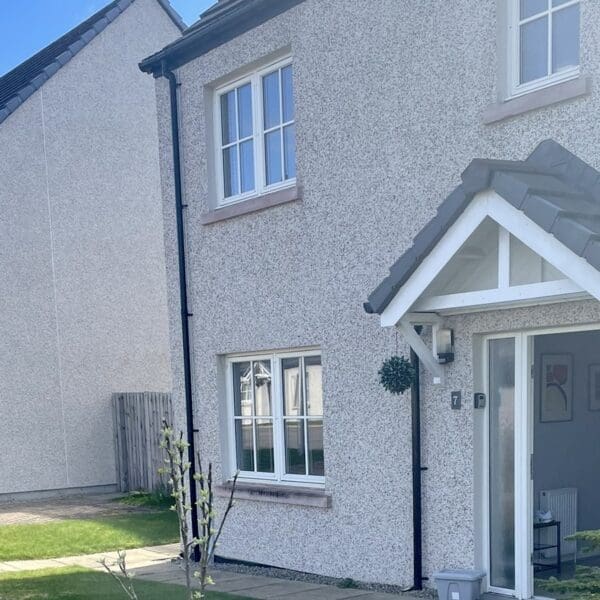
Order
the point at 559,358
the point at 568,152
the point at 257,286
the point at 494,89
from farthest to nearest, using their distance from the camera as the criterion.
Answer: the point at 257,286, the point at 559,358, the point at 494,89, the point at 568,152

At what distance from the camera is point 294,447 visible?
335 inches

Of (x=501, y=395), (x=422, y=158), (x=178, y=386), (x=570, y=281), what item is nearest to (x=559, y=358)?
(x=501, y=395)

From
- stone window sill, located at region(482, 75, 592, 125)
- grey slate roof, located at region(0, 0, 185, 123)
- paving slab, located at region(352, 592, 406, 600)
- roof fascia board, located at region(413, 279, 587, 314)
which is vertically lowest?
paving slab, located at region(352, 592, 406, 600)

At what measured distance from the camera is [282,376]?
8.61 meters

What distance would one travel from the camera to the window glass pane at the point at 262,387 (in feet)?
28.8

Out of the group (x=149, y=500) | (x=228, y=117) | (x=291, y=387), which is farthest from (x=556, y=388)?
(x=149, y=500)

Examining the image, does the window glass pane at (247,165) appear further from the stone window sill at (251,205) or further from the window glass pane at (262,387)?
the window glass pane at (262,387)

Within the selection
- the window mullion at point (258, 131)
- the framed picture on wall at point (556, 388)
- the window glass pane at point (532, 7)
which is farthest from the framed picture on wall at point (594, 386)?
the window mullion at point (258, 131)

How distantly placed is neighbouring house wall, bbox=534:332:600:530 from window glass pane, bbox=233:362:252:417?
313 centimetres

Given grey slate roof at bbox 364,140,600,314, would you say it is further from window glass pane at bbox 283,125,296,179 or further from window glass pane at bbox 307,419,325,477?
window glass pane at bbox 283,125,296,179

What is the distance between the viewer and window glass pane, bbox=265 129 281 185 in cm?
864

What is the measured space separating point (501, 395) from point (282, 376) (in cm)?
285

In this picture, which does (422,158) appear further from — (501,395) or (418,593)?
(418,593)

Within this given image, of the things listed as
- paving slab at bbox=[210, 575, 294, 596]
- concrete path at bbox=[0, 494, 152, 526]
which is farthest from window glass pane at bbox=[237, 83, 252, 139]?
concrete path at bbox=[0, 494, 152, 526]
